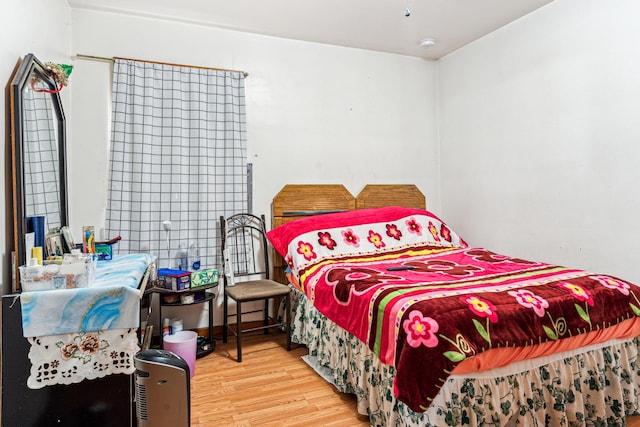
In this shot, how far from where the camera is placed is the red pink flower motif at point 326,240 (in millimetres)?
3151

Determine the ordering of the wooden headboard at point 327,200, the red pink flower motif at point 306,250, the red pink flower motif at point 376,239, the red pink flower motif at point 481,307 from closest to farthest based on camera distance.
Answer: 1. the red pink flower motif at point 481,307
2. the red pink flower motif at point 306,250
3. the red pink flower motif at point 376,239
4. the wooden headboard at point 327,200

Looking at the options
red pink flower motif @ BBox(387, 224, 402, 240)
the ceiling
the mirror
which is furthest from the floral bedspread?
A: the ceiling

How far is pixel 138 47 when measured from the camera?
3119 mm

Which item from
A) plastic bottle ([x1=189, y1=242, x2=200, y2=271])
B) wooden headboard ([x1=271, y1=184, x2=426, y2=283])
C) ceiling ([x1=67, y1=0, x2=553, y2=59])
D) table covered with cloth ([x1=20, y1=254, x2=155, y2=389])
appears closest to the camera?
table covered with cloth ([x1=20, y1=254, x2=155, y2=389])

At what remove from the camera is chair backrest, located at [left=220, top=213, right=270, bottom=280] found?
10.9ft

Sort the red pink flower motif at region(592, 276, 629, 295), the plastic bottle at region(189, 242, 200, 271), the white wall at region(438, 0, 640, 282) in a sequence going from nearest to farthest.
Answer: the red pink flower motif at region(592, 276, 629, 295)
the white wall at region(438, 0, 640, 282)
the plastic bottle at region(189, 242, 200, 271)

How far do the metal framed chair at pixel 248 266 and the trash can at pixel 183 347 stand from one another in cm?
43

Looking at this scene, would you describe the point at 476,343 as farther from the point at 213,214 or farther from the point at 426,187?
the point at 426,187

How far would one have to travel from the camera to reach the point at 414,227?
11.6 feet

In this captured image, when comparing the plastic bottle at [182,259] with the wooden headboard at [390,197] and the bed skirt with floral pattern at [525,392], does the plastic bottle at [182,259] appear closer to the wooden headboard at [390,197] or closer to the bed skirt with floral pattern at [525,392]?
the bed skirt with floral pattern at [525,392]

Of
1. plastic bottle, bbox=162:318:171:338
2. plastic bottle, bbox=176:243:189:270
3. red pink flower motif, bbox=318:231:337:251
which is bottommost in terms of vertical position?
plastic bottle, bbox=162:318:171:338

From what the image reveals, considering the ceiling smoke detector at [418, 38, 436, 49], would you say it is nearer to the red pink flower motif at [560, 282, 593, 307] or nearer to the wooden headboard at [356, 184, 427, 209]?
the wooden headboard at [356, 184, 427, 209]

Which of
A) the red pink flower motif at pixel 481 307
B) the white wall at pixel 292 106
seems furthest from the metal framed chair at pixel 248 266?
the red pink flower motif at pixel 481 307

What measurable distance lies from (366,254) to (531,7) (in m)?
2.38
